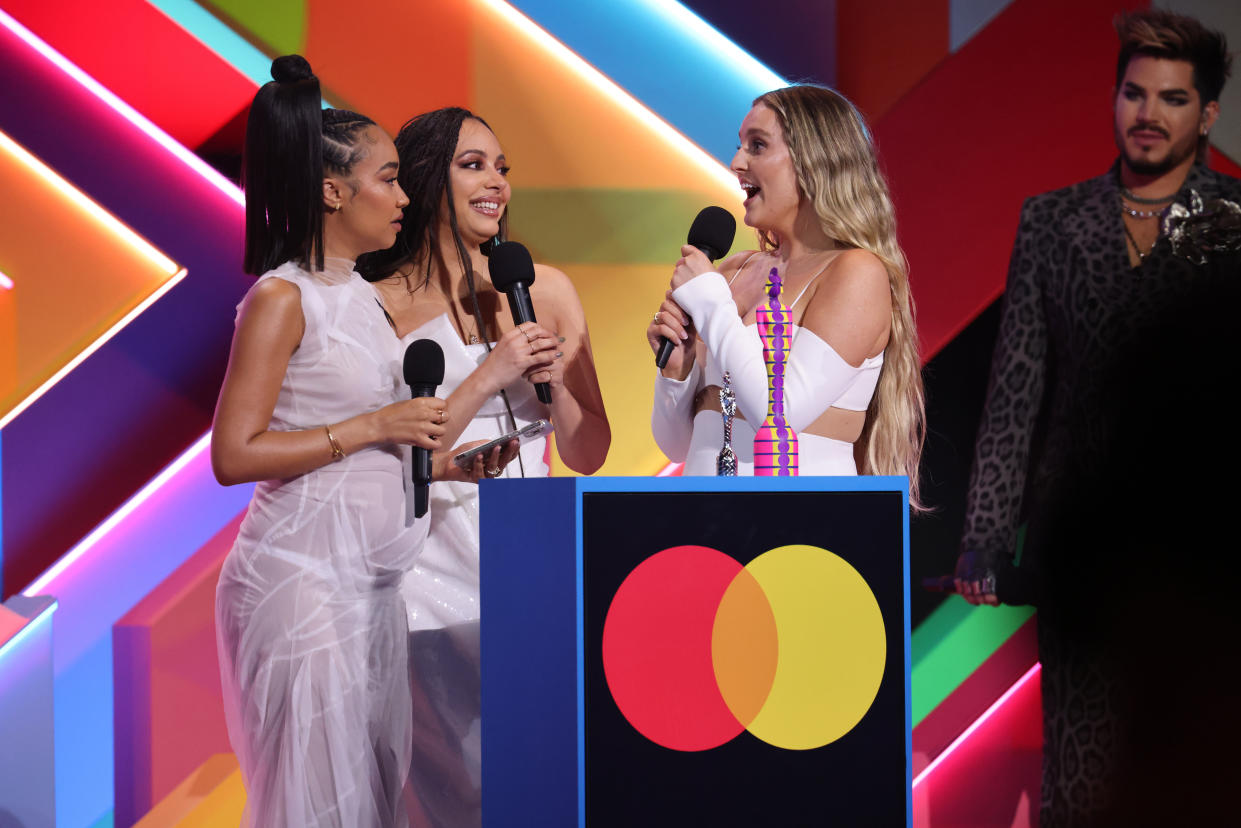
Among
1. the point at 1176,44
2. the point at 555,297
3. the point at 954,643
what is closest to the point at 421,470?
the point at 555,297

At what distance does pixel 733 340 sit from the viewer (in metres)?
1.95

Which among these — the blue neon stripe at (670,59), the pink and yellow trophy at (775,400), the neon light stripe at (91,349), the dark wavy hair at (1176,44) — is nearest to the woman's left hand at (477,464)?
the pink and yellow trophy at (775,400)

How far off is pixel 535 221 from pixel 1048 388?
154 cm

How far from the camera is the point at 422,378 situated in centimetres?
203

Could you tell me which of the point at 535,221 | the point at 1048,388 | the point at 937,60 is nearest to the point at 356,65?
the point at 535,221

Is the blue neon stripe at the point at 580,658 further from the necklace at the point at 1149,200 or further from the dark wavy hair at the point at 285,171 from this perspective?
the necklace at the point at 1149,200

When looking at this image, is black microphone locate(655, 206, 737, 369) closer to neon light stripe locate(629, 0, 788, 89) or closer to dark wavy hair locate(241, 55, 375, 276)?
dark wavy hair locate(241, 55, 375, 276)

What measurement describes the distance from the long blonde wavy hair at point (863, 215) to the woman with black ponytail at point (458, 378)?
0.65 meters

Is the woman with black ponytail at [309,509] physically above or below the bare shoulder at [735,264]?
below

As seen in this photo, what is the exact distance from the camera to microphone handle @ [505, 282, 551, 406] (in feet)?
7.52

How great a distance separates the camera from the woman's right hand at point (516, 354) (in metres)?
2.23

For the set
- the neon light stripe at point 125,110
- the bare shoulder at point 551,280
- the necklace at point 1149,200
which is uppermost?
the neon light stripe at point 125,110

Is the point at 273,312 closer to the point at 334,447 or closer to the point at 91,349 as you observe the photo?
the point at 334,447

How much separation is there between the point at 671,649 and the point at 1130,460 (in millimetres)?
1838
